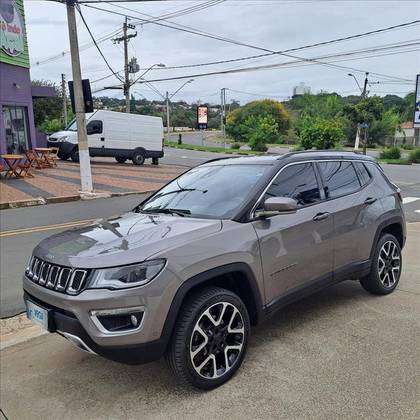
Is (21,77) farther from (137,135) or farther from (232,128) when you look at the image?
(232,128)

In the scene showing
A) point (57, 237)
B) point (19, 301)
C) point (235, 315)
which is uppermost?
point (57, 237)

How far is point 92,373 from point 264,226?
1.74 metres

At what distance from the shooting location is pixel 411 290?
511 centimetres

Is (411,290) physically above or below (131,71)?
below

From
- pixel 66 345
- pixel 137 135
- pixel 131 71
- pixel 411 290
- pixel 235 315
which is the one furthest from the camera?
pixel 131 71

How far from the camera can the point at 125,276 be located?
2848 millimetres

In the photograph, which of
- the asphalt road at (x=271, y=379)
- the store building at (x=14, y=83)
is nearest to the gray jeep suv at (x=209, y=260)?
the asphalt road at (x=271, y=379)

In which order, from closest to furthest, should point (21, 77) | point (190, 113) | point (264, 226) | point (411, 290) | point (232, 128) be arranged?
point (264, 226) → point (411, 290) → point (21, 77) → point (232, 128) → point (190, 113)

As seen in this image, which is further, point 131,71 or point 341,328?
point 131,71

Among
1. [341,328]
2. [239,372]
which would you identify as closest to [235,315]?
[239,372]

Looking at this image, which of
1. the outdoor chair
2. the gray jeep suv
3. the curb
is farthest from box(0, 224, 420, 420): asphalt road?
the outdoor chair

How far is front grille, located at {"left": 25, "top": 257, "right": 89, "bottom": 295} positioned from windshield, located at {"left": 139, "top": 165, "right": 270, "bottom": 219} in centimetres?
107

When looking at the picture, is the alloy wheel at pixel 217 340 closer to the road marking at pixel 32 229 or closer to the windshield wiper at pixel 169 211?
the windshield wiper at pixel 169 211

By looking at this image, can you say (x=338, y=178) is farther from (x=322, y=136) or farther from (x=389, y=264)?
(x=322, y=136)
